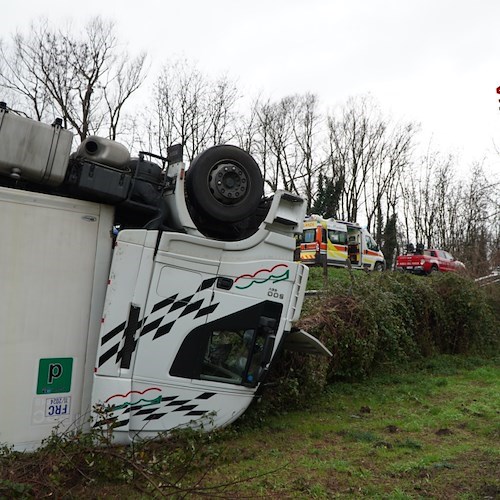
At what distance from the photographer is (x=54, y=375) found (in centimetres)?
436

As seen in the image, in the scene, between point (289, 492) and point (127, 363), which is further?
point (127, 363)

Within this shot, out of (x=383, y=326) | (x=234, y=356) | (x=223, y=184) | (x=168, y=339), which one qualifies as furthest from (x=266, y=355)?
(x=383, y=326)

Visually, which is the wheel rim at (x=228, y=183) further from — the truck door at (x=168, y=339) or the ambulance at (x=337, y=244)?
the ambulance at (x=337, y=244)

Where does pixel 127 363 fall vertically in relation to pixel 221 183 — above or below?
below

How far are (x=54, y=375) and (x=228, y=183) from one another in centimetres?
241

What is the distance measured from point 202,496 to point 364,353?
16.9 feet

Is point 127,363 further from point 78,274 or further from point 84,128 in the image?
point 84,128

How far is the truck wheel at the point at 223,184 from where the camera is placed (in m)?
4.98

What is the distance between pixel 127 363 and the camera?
4551mm

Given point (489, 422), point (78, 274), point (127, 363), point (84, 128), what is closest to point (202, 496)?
point (127, 363)

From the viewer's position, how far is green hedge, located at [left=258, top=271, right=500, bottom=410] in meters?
7.10

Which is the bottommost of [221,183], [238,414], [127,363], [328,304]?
[238,414]

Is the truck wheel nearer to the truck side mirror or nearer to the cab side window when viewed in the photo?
the cab side window

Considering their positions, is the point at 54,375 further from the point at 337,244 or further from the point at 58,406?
the point at 337,244
